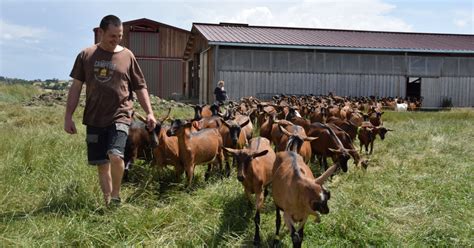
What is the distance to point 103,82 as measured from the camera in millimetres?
5410

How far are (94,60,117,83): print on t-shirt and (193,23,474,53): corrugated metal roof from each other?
17.2m

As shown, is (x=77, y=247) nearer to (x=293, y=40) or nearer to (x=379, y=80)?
(x=293, y=40)

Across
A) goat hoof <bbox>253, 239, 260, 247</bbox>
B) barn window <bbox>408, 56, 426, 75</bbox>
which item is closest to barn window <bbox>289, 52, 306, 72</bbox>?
barn window <bbox>408, 56, 426, 75</bbox>

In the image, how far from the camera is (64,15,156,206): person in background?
213 inches

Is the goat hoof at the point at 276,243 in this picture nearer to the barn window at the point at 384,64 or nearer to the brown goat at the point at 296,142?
the brown goat at the point at 296,142

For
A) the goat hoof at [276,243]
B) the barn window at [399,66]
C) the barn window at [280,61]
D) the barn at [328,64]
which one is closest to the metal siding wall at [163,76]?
the barn at [328,64]

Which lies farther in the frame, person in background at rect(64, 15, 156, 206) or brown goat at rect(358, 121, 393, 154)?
brown goat at rect(358, 121, 393, 154)

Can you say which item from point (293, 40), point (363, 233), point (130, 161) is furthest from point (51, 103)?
point (363, 233)

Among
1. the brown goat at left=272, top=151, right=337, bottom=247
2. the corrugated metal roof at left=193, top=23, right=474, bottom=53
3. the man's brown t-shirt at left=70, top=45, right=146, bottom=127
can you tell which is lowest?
the brown goat at left=272, top=151, right=337, bottom=247

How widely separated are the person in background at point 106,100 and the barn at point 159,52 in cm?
2867

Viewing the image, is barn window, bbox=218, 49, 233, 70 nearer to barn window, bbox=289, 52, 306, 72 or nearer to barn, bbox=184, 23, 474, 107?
barn, bbox=184, 23, 474, 107

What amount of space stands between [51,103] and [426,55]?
63.8ft

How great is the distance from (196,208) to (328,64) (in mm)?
20097

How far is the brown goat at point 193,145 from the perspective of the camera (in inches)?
293
